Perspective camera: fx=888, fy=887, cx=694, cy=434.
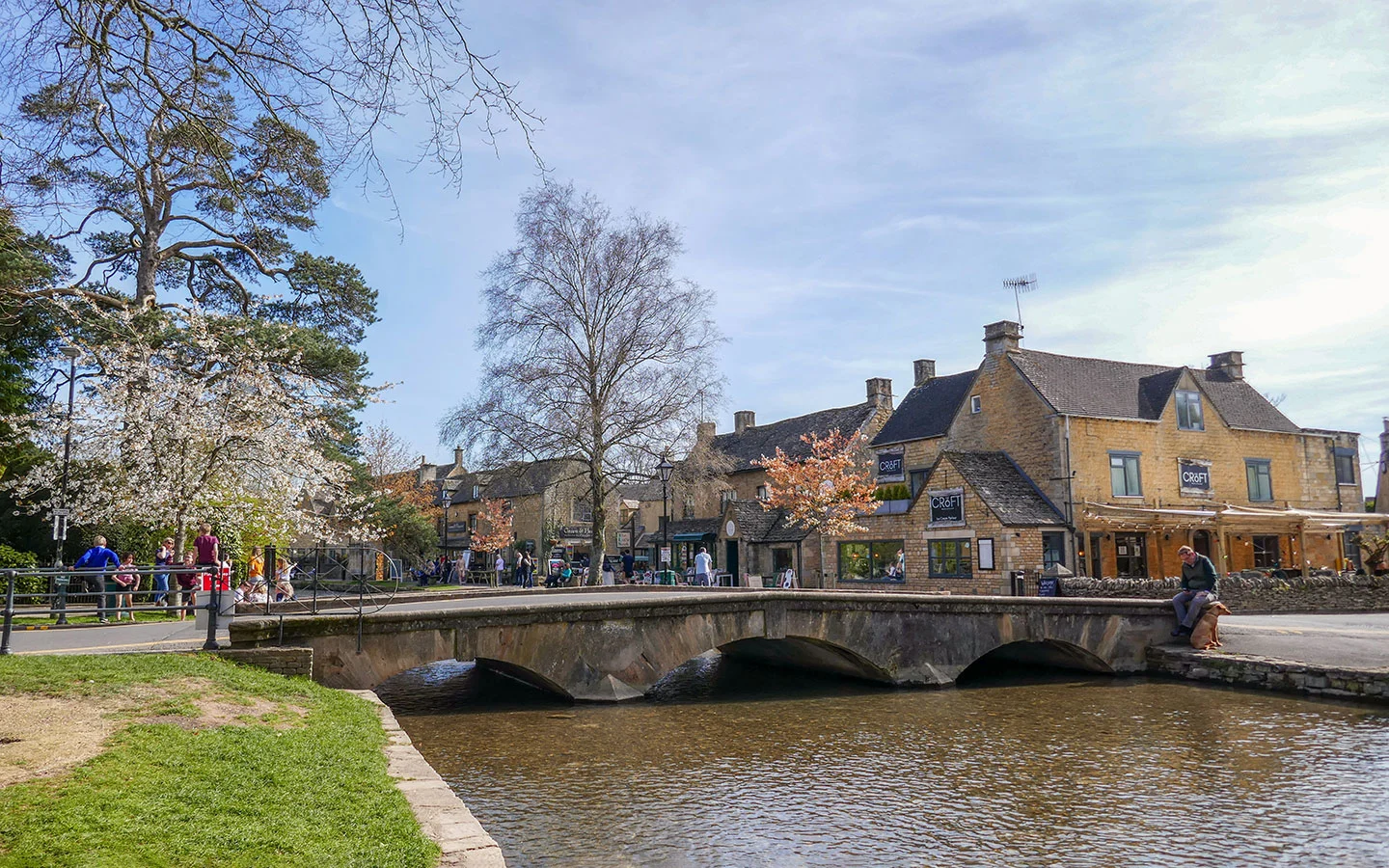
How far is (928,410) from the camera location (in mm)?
37656

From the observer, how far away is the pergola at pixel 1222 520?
91.1 feet

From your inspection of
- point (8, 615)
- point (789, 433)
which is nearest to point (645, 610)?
point (8, 615)

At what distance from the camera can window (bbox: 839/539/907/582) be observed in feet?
103

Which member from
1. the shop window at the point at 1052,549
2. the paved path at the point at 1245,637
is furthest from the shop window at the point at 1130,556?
the paved path at the point at 1245,637

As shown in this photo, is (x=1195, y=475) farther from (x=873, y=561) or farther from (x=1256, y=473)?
(x=873, y=561)

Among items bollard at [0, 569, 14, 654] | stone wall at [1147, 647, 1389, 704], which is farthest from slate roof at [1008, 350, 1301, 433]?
bollard at [0, 569, 14, 654]

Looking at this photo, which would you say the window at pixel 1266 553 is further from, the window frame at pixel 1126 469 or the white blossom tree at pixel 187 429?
the white blossom tree at pixel 187 429

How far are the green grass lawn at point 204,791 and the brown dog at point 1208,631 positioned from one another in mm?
16456

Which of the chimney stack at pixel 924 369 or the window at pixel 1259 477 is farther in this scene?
the chimney stack at pixel 924 369

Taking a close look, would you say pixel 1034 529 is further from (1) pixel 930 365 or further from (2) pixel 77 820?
(2) pixel 77 820

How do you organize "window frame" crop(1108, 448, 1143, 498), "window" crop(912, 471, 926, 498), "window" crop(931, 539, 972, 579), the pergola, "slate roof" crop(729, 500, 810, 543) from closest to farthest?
the pergola → "window" crop(931, 539, 972, 579) → "window frame" crop(1108, 448, 1143, 498) → "window" crop(912, 471, 926, 498) → "slate roof" crop(729, 500, 810, 543)

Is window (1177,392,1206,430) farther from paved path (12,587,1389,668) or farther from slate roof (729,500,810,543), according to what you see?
slate roof (729,500,810,543)

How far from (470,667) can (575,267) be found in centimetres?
1508

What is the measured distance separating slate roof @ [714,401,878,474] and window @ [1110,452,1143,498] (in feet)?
47.5
